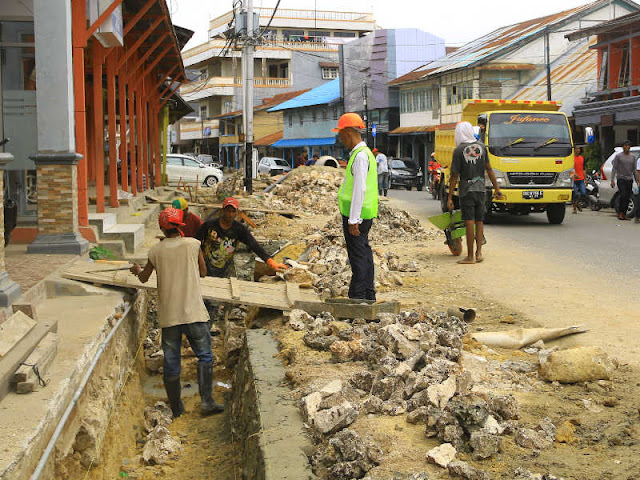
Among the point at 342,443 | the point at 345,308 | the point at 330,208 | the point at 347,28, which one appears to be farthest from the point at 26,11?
the point at 347,28

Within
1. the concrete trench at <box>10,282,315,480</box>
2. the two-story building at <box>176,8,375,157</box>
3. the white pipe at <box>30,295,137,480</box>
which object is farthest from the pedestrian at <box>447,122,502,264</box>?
the two-story building at <box>176,8,375,157</box>

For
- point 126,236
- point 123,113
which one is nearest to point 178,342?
point 126,236

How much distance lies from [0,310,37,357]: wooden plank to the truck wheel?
13714mm

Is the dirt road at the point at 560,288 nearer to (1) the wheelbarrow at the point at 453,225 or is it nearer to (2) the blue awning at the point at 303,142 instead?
(1) the wheelbarrow at the point at 453,225

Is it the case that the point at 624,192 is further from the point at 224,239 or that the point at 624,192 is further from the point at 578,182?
the point at 224,239

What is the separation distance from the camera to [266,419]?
202 inches

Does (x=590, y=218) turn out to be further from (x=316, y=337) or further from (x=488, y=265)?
(x=316, y=337)

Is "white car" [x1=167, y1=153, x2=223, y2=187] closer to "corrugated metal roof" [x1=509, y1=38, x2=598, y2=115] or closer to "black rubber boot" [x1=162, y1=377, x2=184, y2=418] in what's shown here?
"corrugated metal roof" [x1=509, y1=38, x2=598, y2=115]

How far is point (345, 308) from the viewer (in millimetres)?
7371

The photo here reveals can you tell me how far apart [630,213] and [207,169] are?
23.8m

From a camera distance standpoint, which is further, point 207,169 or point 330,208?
point 207,169

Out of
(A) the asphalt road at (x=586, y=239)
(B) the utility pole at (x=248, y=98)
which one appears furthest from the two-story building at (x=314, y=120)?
(A) the asphalt road at (x=586, y=239)

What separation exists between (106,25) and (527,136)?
908 cm

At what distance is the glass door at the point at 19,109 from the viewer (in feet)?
35.5
